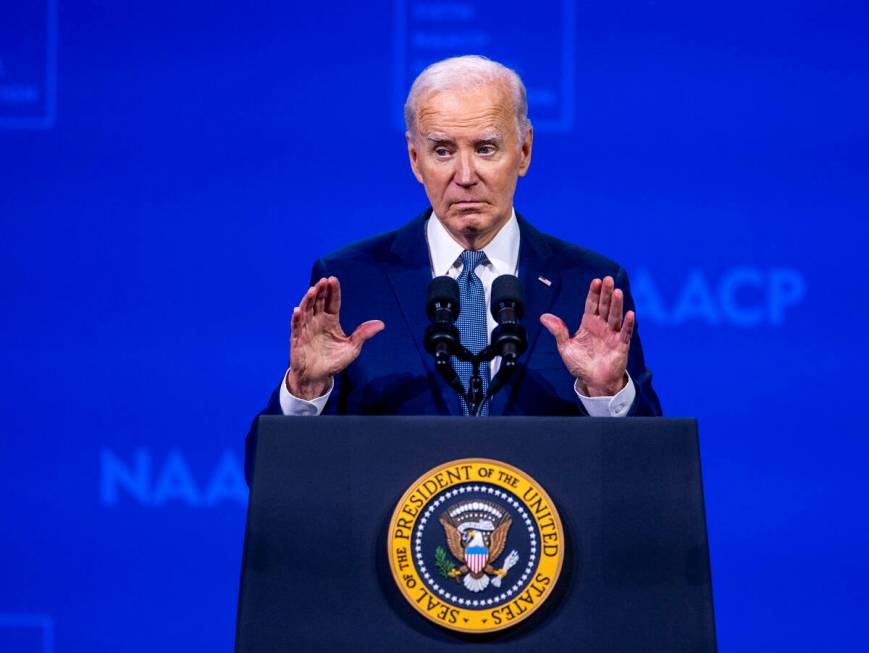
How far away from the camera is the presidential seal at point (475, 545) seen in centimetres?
161

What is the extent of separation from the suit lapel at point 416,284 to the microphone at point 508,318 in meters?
0.35

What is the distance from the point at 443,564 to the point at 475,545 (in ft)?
0.16

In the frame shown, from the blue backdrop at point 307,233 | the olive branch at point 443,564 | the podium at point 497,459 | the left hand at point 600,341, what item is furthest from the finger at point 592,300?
the blue backdrop at point 307,233

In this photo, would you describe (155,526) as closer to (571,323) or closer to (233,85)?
(233,85)

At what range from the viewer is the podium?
162 cm

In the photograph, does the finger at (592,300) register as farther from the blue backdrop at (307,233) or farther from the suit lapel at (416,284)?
the blue backdrop at (307,233)

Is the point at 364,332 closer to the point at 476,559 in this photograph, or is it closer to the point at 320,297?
the point at 320,297

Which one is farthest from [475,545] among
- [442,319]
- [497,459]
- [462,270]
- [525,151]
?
[525,151]

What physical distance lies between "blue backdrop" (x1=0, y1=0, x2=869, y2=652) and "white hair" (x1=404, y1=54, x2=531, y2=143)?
1.03 m

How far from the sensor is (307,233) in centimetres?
350

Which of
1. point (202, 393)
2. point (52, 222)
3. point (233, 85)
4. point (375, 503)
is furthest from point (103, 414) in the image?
point (375, 503)

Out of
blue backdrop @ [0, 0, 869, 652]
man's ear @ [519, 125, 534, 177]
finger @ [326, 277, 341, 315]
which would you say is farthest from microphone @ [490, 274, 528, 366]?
blue backdrop @ [0, 0, 869, 652]

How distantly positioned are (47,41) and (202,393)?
3.54ft

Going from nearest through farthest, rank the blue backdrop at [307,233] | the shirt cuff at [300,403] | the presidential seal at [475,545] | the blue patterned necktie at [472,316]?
1. the presidential seal at [475,545]
2. the shirt cuff at [300,403]
3. the blue patterned necktie at [472,316]
4. the blue backdrop at [307,233]
